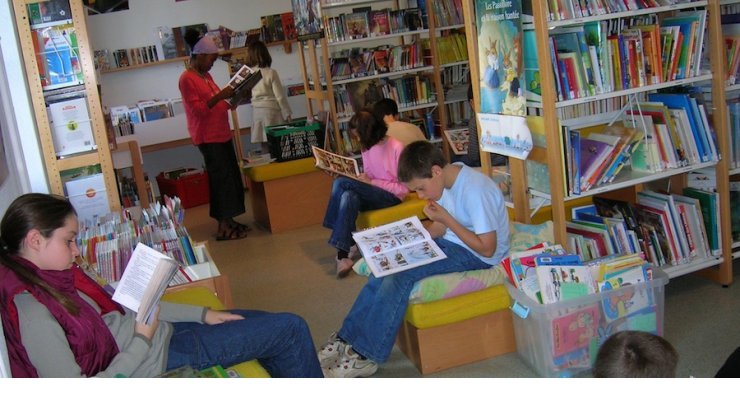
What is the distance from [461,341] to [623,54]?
150 centimetres

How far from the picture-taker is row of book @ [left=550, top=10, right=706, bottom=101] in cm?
334

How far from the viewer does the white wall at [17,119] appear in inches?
124

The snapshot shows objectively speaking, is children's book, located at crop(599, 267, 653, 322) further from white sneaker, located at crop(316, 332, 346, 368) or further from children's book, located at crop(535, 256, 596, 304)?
white sneaker, located at crop(316, 332, 346, 368)

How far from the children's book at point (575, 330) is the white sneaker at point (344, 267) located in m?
1.94

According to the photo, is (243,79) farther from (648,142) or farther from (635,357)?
(635,357)

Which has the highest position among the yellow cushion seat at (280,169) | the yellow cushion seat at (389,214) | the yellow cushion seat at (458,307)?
the yellow cushion seat at (280,169)

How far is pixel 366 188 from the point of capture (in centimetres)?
483

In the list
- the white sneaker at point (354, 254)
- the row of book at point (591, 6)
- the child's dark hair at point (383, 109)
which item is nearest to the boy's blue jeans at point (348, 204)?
the white sneaker at point (354, 254)

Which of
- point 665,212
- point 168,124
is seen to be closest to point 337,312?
point 665,212

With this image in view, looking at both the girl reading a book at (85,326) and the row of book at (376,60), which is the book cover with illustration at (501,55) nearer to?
the girl reading a book at (85,326)

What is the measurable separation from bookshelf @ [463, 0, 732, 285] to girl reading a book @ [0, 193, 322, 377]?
4.58 ft

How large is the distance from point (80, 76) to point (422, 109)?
385 cm

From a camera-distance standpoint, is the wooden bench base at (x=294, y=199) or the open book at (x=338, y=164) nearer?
the open book at (x=338, y=164)
